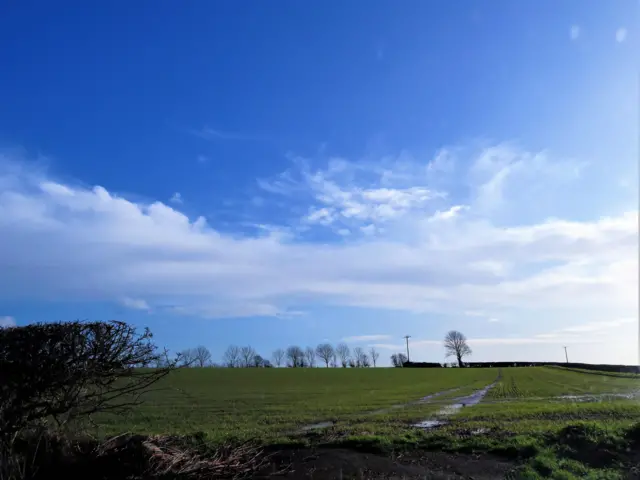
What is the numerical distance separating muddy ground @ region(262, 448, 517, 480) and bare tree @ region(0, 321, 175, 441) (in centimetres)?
341

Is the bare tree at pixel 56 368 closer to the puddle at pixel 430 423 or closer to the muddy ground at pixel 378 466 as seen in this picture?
the muddy ground at pixel 378 466

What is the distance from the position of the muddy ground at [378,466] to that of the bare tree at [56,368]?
3.41 meters

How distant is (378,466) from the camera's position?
392 inches

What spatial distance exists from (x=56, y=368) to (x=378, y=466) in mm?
6342

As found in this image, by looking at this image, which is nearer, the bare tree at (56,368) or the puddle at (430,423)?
the bare tree at (56,368)

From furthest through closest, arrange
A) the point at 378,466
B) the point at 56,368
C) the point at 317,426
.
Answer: the point at 317,426, the point at 378,466, the point at 56,368

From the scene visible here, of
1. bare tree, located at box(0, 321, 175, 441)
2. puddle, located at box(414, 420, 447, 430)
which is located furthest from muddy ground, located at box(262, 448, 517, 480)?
puddle, located at box(414, 420, 447, 430)

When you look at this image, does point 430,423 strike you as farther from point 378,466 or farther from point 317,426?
point 378,466

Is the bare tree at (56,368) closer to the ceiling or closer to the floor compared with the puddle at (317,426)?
closer to the ceiling

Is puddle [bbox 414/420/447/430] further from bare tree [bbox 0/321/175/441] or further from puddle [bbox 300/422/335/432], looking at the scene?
bare tree [bbox 0/321/175/441]

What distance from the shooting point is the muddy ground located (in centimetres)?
934

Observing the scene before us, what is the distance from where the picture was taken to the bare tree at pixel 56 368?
7.66 m

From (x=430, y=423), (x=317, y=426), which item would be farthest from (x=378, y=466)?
(x=430, y=423)

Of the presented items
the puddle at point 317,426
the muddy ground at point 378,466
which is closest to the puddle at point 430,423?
the puddle at point 317,426
